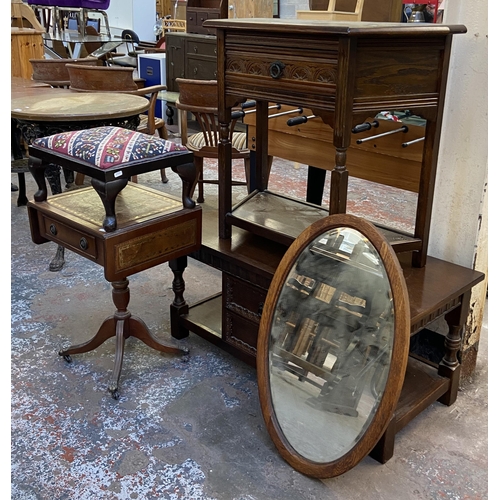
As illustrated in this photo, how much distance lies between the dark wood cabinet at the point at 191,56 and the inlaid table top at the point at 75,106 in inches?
103

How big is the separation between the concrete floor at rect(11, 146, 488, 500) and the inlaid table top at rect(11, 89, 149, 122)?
1.10 m

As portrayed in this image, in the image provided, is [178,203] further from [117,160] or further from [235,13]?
[235,13]

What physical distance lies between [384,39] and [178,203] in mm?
1042

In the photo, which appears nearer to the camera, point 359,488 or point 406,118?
point 359,488

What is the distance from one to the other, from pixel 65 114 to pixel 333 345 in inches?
83.5

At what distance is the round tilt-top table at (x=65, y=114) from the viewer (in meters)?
3.15

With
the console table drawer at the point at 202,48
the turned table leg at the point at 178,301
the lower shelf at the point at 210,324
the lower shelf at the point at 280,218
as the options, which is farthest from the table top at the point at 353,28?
the console table drawer at the point at 202,48

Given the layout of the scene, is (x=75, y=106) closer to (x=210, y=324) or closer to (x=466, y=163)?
(x=210, y=324)

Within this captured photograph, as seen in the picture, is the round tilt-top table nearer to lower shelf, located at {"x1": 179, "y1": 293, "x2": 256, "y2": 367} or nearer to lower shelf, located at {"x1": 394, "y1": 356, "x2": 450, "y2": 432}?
lower shelf, located at {"x1": 179, "y1": 293, "x2": 256, "y2": 367}

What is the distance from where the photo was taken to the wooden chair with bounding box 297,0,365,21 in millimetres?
2990

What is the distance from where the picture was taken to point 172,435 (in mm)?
2049

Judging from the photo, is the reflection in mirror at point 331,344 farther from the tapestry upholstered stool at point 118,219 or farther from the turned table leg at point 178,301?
the turned table leg at point 178,301

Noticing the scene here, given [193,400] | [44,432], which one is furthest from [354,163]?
[44,432]

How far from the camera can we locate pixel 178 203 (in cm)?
235
